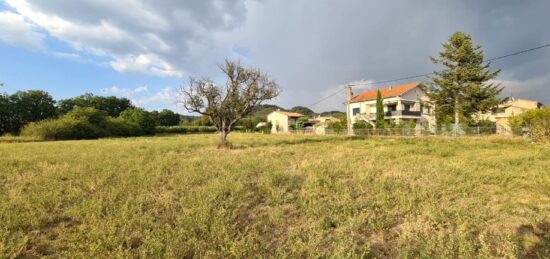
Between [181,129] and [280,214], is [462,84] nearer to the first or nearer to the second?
[280,214]

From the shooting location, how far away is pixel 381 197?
621 cm

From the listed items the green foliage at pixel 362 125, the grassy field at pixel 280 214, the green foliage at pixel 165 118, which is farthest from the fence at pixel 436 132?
the green foliage at pixel 165 118

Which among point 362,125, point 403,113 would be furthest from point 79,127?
point 403,113

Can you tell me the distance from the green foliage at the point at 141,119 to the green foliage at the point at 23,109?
12.9m

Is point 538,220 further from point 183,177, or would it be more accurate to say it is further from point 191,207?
point 183,177

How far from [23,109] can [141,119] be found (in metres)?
19.2

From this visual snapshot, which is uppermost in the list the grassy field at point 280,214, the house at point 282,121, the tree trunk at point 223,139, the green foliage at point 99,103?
the green foliage at point 99,103

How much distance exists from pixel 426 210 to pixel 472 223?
78cm

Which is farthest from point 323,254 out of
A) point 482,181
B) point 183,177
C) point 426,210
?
point 482,181

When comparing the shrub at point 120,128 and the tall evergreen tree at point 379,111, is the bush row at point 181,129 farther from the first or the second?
the tall evergreen tree at point 379,111

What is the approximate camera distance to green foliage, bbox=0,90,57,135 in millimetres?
48031

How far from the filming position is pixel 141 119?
61719 millimetres

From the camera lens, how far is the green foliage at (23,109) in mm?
48031

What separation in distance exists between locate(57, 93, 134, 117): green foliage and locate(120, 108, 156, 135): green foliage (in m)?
12.3
